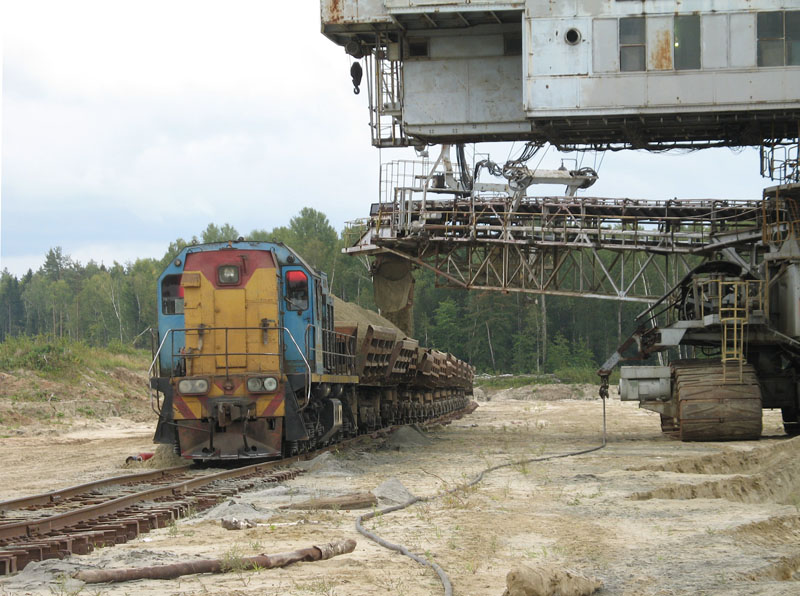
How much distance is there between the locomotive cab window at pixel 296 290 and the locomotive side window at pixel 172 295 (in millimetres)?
1866

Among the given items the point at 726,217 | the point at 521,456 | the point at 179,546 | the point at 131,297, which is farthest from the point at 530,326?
the point at 179,546

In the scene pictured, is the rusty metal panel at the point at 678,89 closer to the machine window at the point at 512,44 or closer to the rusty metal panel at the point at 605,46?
the rusty metal panel at the point at 605,46

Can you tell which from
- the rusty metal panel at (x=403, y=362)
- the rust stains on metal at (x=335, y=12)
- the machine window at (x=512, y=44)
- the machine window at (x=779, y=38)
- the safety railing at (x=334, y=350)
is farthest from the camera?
the rusty metal panel at (x=403, y=362)

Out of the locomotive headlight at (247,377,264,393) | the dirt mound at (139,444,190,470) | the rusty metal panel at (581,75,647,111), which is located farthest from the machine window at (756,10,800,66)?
the dirt mound at (139,444,190,470)

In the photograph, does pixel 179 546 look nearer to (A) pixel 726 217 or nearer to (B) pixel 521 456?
(B) pixel 521 456

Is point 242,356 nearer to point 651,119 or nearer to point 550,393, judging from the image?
point 651,119

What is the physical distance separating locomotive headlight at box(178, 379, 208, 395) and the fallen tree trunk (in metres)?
8.19

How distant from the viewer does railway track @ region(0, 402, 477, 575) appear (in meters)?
8.29

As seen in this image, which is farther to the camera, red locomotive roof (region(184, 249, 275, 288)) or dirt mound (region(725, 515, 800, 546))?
red locomotive roof (region(184, 249, 275, 288))

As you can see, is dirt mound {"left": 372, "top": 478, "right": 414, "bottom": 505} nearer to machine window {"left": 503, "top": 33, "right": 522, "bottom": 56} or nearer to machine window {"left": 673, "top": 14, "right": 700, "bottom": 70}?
machine window {"left": 673, "top": 14, "right": 700, "bottom": 70}

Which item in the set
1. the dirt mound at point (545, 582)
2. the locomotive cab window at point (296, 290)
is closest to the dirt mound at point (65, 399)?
the locomotive cab window at point (296, 290)

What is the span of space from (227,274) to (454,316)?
79919 millimetres

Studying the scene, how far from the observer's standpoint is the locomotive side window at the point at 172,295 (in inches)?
658

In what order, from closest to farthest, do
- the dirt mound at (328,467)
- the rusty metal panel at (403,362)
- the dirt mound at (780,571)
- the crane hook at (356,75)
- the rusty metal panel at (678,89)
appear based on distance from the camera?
the dirt mound at (780,571), the dirt mound at (328,467), the rusty metal panel at (678,89), the rusty metal panel at (403,362), the crane hook at (356,75)
